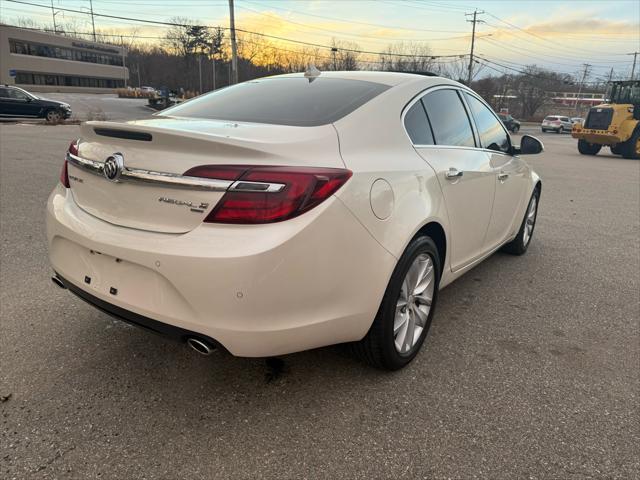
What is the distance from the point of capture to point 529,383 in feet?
8.95

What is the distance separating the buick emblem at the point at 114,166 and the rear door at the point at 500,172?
2.62 metres

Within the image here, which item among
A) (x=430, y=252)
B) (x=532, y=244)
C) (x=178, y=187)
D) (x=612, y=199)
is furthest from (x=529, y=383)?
(x=612, y=199)

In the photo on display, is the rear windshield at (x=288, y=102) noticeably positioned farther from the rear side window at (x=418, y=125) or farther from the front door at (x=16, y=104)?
the front door at (x=16, y=104)

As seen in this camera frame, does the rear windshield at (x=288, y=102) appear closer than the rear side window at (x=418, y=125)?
Yes

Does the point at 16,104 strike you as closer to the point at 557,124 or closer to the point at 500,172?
the point at 500,172

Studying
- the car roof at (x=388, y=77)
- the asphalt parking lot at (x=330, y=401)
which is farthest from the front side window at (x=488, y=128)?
the asphalt parking lot at (x=330, y=401)

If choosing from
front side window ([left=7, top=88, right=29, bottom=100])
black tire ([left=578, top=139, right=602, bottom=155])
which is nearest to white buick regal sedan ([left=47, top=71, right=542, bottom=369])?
black tire ([left=578, top=139, right=602, bottom=155])

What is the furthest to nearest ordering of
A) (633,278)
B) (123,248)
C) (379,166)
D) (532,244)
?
(532,244) < (633,278) < (379,166) < (123,248)

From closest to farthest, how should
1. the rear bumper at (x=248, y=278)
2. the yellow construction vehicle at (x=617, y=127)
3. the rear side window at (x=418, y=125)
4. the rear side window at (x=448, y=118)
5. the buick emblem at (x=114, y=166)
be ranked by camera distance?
1. the rear bumper at (x=248, y=278)
2. the buick emblem at (x=114, y=166)
3. the rear side window at (x=418, y=125)
4. the rear side window at (x=448, y=118)
5. the yellow construction vehicle at (x=617, y=127)

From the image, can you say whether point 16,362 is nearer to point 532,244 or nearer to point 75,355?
point 75,355

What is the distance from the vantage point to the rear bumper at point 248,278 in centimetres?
196

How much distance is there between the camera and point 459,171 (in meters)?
3.15

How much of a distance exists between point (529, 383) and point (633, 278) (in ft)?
8.44

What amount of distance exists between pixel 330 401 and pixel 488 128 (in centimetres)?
267
